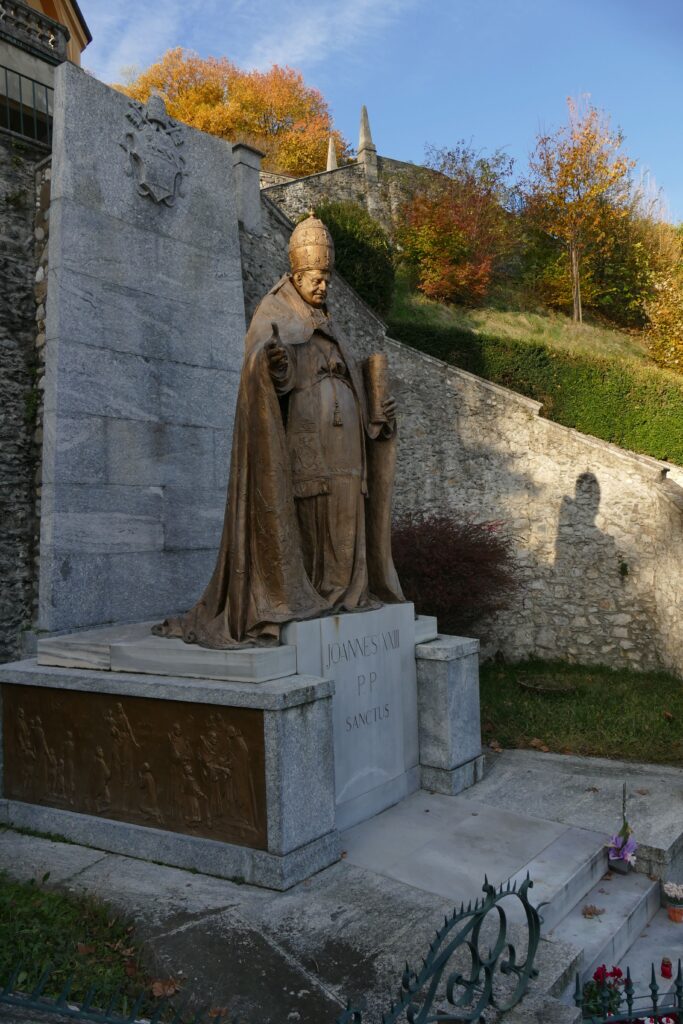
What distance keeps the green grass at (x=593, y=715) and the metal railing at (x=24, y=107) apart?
25.0 ft

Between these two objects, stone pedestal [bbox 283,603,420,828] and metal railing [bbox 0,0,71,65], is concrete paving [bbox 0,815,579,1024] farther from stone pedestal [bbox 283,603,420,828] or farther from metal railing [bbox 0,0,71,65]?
metal railing [bbox 0,0,71,65]

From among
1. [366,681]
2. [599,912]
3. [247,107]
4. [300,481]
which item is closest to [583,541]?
[366,681]

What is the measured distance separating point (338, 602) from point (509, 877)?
1.72m

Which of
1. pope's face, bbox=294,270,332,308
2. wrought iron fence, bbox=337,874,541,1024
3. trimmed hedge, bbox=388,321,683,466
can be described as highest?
trimmed hedge, bbox=388,321,683,466

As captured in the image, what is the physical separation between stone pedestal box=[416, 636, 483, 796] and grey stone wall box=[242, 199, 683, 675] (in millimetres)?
5515

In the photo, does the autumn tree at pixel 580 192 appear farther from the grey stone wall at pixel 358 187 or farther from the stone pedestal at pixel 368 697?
the stone pedestal at pixel 368 697

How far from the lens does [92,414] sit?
269 inches

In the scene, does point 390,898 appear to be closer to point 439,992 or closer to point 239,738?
point 439,992

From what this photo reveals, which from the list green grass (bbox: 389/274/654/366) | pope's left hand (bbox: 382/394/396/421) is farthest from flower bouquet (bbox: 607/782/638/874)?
green grass (bbox: 389/274/654/366)

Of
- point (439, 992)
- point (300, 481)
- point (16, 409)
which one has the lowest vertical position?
point (439, 992)

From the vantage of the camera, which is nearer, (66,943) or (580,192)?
(66,943)

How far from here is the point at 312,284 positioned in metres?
4.70

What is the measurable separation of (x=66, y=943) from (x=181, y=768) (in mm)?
1008

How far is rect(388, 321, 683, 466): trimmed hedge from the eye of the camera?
48.7 ft
